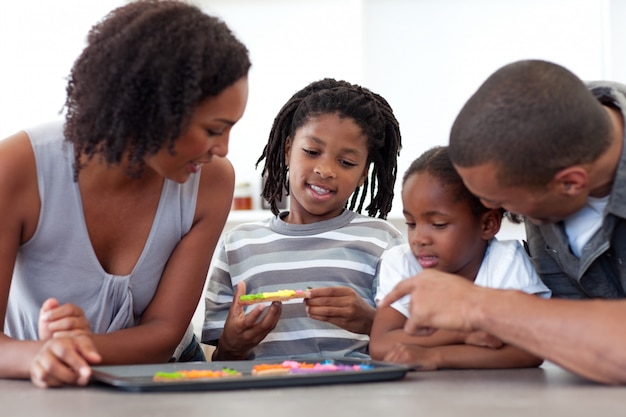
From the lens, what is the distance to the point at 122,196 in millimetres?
1724

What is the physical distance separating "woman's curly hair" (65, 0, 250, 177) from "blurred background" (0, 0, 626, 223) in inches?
77.9

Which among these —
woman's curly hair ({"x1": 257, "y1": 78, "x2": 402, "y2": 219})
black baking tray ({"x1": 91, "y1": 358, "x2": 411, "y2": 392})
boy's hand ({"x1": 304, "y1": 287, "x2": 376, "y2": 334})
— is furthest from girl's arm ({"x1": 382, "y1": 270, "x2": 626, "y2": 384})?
woman's curly hair ({"x1": 257, "y1": 78, "x2": 402, "y2": 219})

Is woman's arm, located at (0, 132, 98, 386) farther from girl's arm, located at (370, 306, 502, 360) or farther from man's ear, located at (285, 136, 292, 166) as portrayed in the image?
man's ear, located at (285, 136, 292, 166)

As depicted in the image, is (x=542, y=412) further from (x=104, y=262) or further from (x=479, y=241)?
(x=104, y=262)

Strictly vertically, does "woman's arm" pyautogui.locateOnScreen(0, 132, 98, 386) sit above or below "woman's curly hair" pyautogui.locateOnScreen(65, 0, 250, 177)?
below

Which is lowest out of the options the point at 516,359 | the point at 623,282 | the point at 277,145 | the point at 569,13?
the point at 516,359

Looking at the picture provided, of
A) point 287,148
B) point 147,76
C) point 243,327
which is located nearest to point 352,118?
point 287,148

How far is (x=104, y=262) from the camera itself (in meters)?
1.71

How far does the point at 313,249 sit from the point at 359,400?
952 mm

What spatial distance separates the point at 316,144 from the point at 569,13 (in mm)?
1823

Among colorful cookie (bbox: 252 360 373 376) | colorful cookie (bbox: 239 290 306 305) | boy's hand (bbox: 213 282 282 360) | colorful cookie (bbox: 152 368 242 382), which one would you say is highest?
colorful cookie (bbox: 152 368 242 382)

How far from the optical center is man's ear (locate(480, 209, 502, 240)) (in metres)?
1.80

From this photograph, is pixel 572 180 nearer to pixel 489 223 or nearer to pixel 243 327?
pixel 489 223

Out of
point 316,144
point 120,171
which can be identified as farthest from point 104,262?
point 316,144
